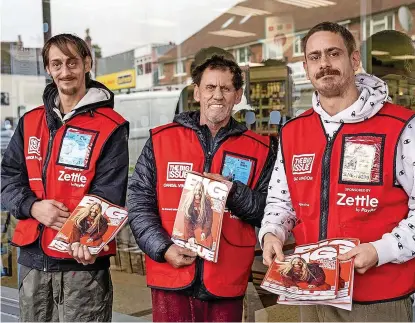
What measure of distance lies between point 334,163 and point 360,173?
9 centimetres

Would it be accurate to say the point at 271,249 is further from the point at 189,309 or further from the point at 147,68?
the point at 147,68

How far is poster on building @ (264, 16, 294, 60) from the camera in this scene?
24.0 feet

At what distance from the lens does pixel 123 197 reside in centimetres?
236

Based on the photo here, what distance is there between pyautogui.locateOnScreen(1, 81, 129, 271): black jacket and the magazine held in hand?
0.83m

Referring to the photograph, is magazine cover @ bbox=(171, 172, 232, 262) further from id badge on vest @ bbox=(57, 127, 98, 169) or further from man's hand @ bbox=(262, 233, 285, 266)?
id badge on vest @ bbox=(57, 127, 98, 169)

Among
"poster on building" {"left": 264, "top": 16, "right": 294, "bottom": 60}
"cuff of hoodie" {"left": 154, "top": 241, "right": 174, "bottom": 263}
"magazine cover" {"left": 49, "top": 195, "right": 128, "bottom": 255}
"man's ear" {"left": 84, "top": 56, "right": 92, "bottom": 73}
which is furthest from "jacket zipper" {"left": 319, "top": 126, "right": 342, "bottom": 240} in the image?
"poster on building" {"left": 264, "top": 16, "right": 294, "bottom": 60}

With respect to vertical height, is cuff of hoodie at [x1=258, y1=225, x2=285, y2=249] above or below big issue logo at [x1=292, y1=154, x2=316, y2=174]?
below

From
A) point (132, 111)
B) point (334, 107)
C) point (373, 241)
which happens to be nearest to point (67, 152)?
point (334, 107)

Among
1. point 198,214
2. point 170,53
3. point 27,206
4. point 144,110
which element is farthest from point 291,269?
point 170,53

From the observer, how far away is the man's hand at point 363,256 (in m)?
1.70

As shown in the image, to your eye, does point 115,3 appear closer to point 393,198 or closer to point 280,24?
point 280,24

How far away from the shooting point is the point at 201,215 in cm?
198

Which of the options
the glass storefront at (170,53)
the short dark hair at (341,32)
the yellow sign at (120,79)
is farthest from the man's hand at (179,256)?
the yellow sign at (120,79)

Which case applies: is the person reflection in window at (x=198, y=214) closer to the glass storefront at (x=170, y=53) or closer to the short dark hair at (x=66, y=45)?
the short dark hair at (x=66, y=45)
